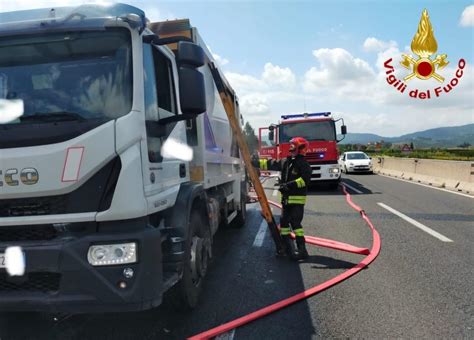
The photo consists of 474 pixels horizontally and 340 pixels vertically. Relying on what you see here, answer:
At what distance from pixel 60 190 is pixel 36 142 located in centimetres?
37

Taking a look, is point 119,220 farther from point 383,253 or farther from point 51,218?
point 383,253

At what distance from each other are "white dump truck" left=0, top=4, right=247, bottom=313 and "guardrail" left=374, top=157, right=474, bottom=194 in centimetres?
1269

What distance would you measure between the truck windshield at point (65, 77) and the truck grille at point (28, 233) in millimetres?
744

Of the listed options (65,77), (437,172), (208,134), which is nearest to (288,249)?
(208,134)

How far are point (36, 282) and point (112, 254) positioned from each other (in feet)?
1.95

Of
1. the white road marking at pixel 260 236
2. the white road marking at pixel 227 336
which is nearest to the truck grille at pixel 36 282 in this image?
the white road marking at pixel 227 336

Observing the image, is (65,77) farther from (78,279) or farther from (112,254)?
(78,279)

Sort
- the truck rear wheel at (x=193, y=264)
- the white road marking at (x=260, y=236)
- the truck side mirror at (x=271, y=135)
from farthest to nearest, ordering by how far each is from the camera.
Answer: the truck side mirror at (x=271, y=135) < the white road marking at (x=260, y=236) < the truck rear wheel at (x=193, y=264)

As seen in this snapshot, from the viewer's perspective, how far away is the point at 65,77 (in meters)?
3.00

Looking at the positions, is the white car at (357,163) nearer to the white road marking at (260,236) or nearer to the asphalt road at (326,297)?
the asphalt road at (326,297)

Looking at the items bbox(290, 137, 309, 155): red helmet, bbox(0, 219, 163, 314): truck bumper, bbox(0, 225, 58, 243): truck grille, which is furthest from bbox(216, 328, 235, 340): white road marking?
bbox(290, 137, 309, 155): red helmet

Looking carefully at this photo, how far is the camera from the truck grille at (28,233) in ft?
9.32

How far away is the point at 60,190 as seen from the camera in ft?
9.00

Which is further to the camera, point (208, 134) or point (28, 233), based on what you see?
point (208, 134)
